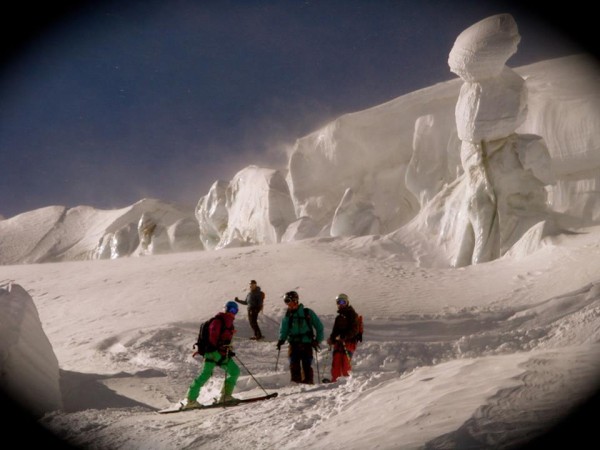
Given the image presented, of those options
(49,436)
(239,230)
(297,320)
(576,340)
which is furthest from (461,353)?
(239,230)

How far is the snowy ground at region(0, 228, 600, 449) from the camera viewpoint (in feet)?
15.6

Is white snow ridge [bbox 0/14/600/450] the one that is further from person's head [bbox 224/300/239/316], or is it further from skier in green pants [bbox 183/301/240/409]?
person's head [bbox 224/300/239/316]

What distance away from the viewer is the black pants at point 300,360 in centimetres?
825

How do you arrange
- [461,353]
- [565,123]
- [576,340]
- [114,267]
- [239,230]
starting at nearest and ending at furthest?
1. [576,340]
2. [461,353]
3. [114,267]
4. [565,123]
5. [239,230]

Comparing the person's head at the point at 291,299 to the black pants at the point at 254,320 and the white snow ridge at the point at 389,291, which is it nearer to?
the white snow ridge at the point at 389,291

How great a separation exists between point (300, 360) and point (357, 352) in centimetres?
240

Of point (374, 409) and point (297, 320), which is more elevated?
point (297, 320)

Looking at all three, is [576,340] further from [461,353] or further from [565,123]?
[565,123]

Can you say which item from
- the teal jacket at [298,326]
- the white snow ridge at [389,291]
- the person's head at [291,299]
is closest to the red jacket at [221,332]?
the white snow ridge at [389,291]

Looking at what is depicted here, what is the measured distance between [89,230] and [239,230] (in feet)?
67.2

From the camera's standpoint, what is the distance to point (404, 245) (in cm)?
1966

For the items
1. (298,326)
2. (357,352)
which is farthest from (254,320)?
(298,326)

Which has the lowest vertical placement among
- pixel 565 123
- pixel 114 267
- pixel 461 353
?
pixel 461 353

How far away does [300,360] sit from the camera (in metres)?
8.38
